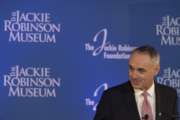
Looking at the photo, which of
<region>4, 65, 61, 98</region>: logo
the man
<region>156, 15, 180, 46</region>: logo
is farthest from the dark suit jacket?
<region>156, 15, 180, 46</region>: logo

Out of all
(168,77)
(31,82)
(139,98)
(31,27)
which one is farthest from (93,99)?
(139,98)

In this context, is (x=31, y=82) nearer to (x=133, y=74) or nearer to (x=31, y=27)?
(x=31, y=27)

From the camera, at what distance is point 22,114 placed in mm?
4773

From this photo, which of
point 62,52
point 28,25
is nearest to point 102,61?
point 62,52

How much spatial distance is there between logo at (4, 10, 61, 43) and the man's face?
1.71 metres

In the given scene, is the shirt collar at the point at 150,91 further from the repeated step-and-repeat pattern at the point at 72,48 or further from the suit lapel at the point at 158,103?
the repeated step-and-repeat pattern at the point at 72,48

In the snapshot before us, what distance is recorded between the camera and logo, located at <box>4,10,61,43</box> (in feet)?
15.6

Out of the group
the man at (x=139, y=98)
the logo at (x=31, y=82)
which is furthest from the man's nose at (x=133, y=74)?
the logo at (x=31, y=82)

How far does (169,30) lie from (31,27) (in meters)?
1.26

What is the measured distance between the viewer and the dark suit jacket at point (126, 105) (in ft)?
10.5

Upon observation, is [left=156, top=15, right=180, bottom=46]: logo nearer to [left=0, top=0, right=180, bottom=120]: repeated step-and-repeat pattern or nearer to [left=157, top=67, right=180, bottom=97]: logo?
[left=0, top=0, right=180, bottom=120]: repeated step-and-repeat pattern

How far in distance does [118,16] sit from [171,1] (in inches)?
20.6

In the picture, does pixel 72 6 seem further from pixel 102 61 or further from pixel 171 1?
pixel 171 1

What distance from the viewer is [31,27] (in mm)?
4781
